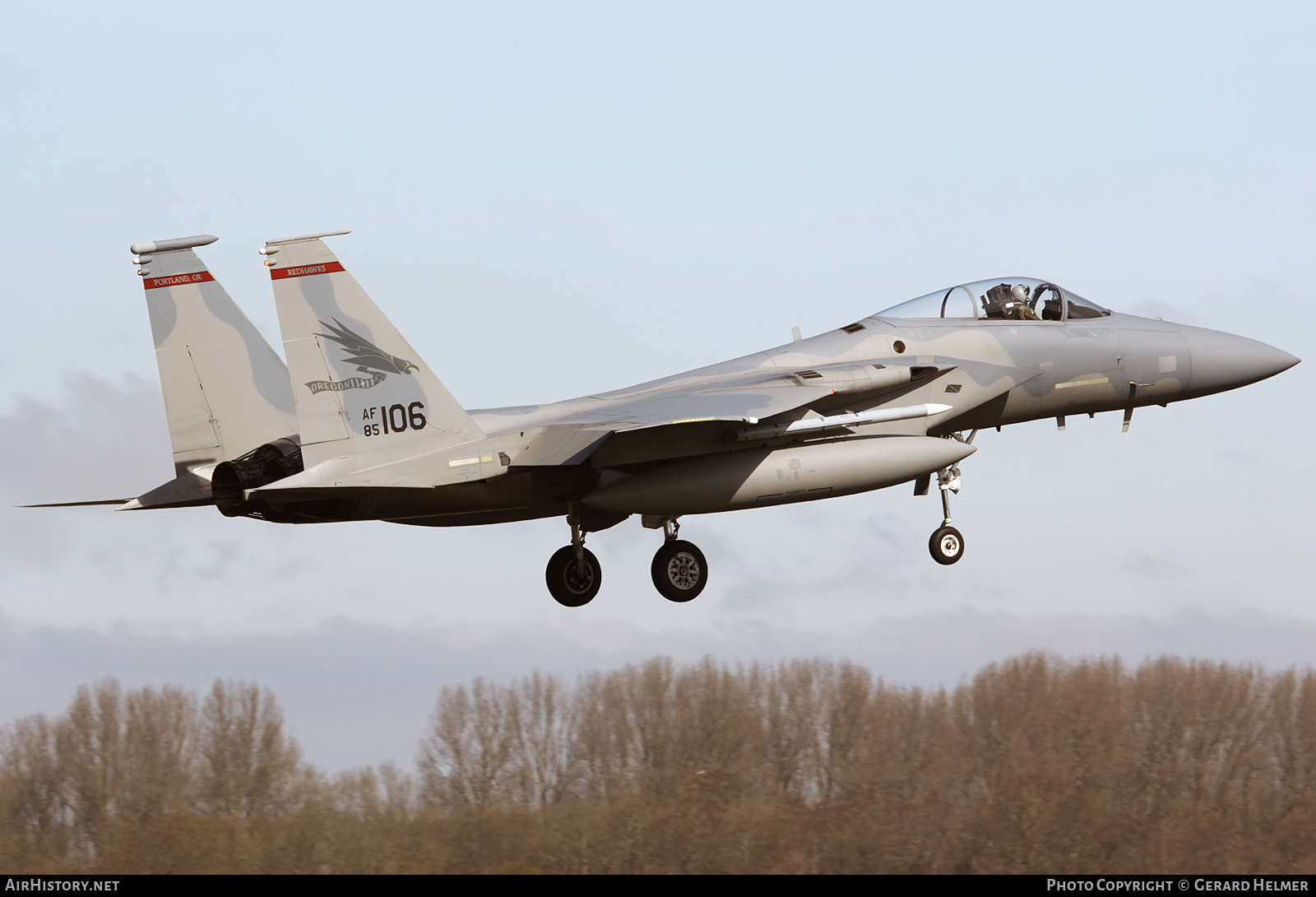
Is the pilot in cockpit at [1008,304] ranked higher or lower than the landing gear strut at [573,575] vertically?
higher

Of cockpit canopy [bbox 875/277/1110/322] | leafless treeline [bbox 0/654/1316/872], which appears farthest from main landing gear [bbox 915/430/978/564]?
leafless treeline [bbox 0/654/1316/872]

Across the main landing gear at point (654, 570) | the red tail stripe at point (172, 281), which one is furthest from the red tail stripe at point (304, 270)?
the main landing gear at point (654, 570)

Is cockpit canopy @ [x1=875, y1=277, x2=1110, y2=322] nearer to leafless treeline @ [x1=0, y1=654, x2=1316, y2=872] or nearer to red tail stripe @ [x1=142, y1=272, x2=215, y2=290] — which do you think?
red tail stripe @ [x1=142, y1=272, x2=215, y2=290]

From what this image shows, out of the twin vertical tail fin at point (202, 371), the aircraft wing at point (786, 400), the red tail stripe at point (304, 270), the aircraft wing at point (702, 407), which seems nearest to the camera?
the red tail stripe at point (304, 270)

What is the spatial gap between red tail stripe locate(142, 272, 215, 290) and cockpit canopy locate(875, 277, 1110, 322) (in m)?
8.31

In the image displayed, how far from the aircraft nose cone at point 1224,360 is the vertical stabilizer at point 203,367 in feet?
37.6

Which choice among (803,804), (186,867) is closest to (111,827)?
(186,867)

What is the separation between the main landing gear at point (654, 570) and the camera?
16.9 metres

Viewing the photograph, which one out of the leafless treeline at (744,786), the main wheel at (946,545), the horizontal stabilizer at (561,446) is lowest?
the leafless treeline at (744,786)

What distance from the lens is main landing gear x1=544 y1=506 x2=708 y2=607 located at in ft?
55.3

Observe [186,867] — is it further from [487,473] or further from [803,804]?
[487,473]

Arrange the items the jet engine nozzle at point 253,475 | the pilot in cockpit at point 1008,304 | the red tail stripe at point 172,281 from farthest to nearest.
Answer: the pilot in cockpit at point 1008,304, the red tail stripe at point 172,281, the jet engine nozzle at point 253,475

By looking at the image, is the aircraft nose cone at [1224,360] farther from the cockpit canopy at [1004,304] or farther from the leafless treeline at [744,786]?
the leafless treeline at [744,786]
